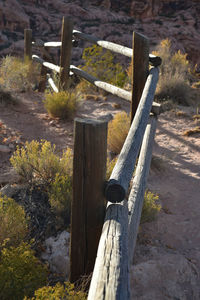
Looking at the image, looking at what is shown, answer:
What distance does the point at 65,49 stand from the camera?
5.05 metres

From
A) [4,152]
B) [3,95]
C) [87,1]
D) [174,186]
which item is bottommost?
[174,186]

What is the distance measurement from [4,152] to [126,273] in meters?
3.06

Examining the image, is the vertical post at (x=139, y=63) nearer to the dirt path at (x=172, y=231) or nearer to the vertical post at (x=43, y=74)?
the dirt path at (x=172, y=231)

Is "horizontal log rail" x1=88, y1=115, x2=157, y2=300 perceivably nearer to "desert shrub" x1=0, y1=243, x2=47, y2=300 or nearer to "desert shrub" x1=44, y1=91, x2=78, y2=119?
"desert shrub" x1=0, y1=243, x2=47, y2=300

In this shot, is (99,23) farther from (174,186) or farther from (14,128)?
(174,186)

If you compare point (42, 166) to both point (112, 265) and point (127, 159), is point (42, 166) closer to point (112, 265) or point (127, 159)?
point (127, 159)

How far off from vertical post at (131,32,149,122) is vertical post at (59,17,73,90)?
2.11m

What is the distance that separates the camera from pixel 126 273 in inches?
40.2

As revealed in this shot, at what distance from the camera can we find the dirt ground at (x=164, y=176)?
6.72 feet

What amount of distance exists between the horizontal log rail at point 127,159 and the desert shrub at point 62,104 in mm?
2434

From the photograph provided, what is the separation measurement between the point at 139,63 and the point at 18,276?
8.45 ft

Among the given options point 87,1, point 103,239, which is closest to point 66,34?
point 103,239

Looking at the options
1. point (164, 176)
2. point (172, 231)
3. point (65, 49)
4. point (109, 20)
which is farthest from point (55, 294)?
point (109, 20)

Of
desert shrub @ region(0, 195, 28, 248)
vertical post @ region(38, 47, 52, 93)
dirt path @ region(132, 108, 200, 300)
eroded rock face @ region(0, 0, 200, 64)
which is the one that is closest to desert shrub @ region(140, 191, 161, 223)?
dirt path @ region(132, 108, 200, 300)
